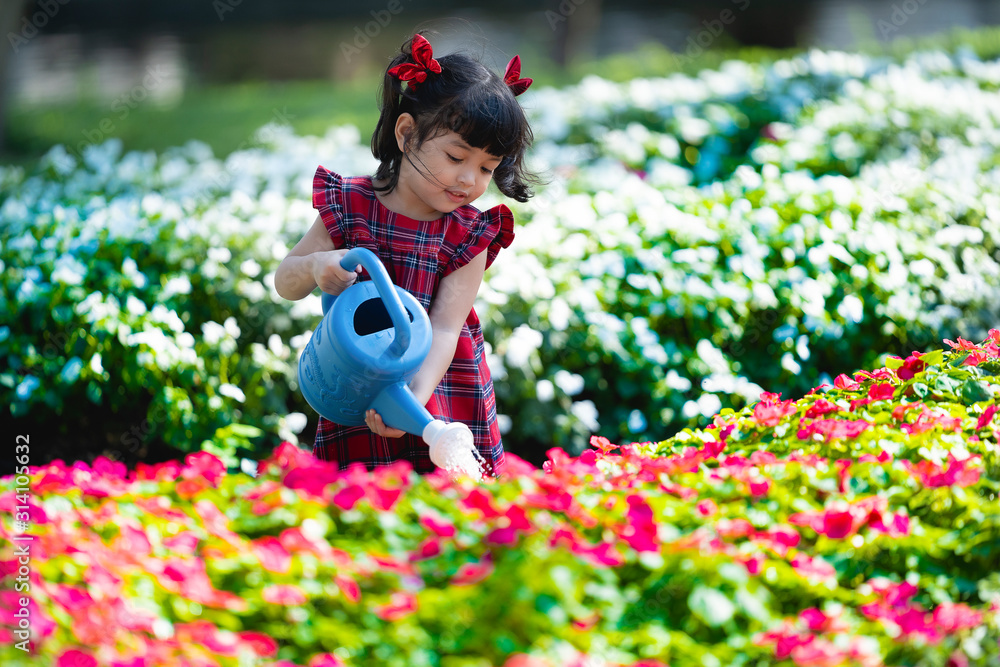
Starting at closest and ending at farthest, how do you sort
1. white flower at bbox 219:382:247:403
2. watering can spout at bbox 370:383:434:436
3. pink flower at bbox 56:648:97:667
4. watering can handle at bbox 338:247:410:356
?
pink flower at bbox 56:648:97:667 → watering can handle at bbox 338:247:410:356 → watering can spout at bbox 370:383:434:436 → white flower at bbox 219:382:247:403

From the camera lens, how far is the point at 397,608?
1166mm

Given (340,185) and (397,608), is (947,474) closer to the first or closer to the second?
(397,608)

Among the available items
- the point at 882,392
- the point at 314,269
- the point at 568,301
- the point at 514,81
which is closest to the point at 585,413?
the point at 568,301

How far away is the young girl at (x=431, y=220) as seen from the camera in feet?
6.37

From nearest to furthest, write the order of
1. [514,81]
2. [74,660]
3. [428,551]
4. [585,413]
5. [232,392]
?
[74,660]
[428,551]
[514,81]
[232,392]
[585,413]

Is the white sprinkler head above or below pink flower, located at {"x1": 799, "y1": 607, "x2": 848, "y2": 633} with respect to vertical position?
above

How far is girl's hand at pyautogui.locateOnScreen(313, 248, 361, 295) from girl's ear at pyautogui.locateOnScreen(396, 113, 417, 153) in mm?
299

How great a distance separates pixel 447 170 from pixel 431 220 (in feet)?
0.53

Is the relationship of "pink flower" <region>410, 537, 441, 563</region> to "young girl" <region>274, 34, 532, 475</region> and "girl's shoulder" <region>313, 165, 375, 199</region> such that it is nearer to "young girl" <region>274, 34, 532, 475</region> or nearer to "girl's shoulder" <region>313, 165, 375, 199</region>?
"young girl" <region>274, 34, 532, 475</region>

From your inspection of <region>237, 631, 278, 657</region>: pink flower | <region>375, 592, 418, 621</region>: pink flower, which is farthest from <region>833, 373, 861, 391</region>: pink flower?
<region>237, 631, 278, 657</region>: pink flower

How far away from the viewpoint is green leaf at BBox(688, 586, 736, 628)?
3.94ft

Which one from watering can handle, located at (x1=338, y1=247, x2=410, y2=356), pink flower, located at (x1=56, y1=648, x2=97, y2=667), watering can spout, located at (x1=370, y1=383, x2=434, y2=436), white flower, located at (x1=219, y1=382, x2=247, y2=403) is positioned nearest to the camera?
pink flower, located at (x1=56, y1=648, x2=97, y2=667)

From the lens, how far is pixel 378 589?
4.18ft

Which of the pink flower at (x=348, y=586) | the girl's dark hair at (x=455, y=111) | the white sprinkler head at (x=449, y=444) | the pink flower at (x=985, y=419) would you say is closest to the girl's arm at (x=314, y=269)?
the girl's dark hair at (x=455, y=111)
